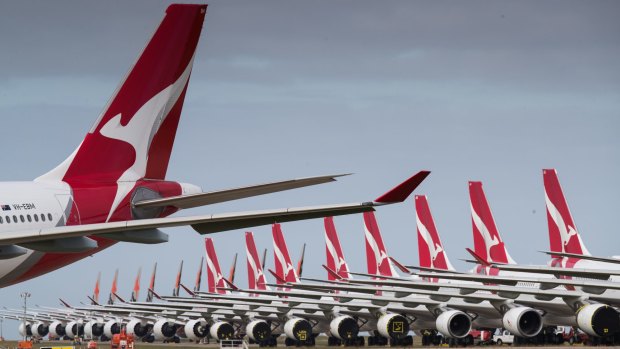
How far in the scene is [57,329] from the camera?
141 metres

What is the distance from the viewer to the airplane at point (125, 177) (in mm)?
23031

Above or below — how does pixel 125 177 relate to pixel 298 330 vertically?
above

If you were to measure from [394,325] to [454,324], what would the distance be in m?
6.41

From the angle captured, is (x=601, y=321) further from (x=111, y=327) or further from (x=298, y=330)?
(x=111, y=327)

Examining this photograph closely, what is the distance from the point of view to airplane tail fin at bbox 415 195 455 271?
7212cm

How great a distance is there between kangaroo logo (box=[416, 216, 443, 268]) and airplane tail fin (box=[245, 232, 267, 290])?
33.8 m

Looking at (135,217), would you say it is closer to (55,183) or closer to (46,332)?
(55,183)

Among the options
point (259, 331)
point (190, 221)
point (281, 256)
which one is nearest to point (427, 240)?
point (259, 331)

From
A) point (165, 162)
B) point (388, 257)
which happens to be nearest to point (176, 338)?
point (388, 257)

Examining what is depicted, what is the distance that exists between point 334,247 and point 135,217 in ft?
213

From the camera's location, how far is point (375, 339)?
6700 cm

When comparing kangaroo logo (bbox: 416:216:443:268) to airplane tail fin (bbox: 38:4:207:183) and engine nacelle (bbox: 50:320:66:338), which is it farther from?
engine nacelle (bbox: 50:320:66:338)

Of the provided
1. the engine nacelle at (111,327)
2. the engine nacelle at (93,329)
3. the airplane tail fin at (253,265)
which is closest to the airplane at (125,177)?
the airplane tail fin at (253,265)

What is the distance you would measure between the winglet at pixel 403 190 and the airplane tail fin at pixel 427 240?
54.5 meters
